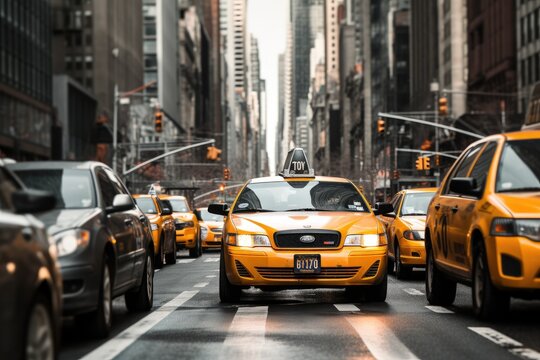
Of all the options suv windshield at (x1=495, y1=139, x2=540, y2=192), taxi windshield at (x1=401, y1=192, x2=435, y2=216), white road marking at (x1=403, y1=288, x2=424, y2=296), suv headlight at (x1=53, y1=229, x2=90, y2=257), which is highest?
suv windshield at (x1=495, y1=139, x2=540, y2=192)

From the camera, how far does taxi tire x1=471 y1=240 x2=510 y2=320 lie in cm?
1085

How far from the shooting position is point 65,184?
426 inches

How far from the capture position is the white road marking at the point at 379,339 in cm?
864

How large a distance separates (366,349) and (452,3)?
102 meters

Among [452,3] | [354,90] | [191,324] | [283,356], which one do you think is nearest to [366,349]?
[283,356]

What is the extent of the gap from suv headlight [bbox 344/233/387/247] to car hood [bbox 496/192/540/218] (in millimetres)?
2728

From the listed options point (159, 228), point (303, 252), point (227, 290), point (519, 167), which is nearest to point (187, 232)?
point (159, 228)

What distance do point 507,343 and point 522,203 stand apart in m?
1.82

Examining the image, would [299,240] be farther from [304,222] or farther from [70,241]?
[70,241]

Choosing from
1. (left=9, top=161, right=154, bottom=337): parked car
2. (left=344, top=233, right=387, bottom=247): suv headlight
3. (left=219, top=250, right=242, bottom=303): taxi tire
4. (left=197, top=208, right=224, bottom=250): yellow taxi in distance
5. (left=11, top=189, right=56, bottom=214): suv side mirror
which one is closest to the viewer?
(left=11, top=189, right=56, bottom=214): suv side mirror

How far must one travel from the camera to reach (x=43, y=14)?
248 feet

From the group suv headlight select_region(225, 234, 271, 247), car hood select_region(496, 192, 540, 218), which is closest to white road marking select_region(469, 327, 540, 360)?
car hood select_region(496, 192, 540, 218)

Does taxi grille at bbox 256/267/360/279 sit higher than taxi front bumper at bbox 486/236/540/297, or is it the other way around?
taxi front bumper at bbox 486/236/540/297

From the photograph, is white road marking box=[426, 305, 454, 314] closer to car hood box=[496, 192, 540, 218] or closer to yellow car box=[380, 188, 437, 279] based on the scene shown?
car hood box=[496, 192, 540, 218]
